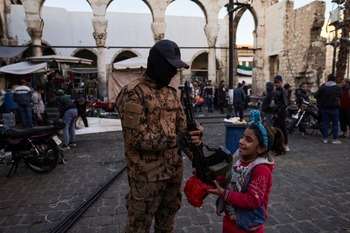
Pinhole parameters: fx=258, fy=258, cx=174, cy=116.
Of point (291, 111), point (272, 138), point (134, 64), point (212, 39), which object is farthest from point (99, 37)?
point (272, 138)

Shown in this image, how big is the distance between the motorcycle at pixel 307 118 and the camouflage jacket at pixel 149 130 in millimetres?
8022

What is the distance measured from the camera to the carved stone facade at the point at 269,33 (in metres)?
15.0

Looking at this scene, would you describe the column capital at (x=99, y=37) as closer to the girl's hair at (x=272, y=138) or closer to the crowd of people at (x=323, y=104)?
the crowd of people at (x=323, y=104)

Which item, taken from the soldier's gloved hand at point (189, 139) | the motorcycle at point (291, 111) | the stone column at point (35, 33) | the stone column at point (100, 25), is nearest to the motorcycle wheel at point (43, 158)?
the soldier's gloved hand at point (189, 139)

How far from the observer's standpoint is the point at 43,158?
17.3ft

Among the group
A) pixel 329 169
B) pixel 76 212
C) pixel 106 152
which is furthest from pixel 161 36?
pixel 76 212

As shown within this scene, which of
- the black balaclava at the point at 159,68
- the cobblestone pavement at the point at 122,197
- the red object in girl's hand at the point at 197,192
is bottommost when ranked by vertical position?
the cobblestone pavement at the point at 122,197

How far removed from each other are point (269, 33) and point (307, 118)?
1136 centimetres

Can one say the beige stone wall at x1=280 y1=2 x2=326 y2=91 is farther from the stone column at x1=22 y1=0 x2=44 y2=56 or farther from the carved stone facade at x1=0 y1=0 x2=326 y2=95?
the stone column at x1=22 y1=0 x2=44 y2=56

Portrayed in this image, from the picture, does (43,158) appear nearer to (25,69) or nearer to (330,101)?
(25,69)

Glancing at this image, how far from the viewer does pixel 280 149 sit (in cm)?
199

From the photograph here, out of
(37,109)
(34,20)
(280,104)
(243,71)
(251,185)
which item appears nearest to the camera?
(251,185)

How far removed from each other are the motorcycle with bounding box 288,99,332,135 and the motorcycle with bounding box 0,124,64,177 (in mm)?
7565

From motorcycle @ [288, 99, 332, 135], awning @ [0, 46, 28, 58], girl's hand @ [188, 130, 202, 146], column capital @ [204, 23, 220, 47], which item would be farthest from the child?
column capital @ [204, 23, 220, 47]
